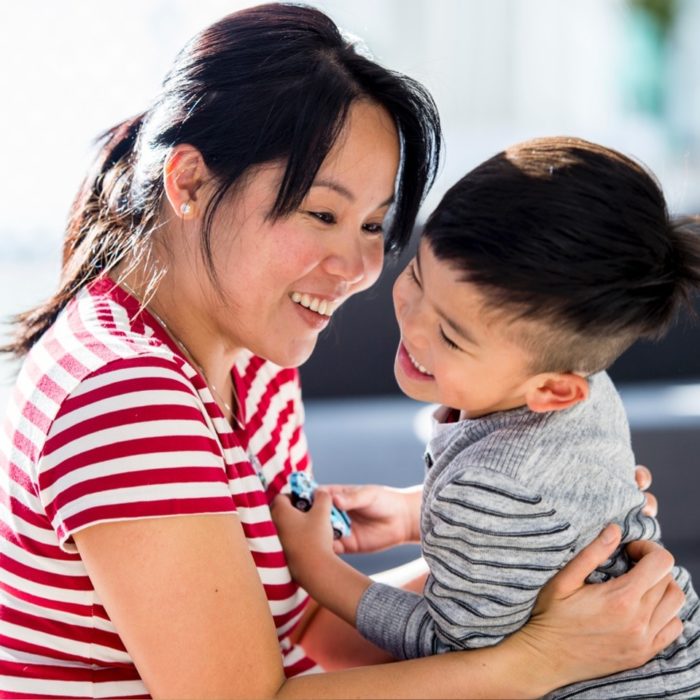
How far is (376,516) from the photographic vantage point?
1.44 m

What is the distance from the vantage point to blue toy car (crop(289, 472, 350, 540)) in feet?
4.31

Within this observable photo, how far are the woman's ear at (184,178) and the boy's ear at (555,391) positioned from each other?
44 centimetres

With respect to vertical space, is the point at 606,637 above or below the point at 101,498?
below

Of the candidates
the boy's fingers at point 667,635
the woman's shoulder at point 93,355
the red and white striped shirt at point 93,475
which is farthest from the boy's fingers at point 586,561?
the woman's shoulder at point 93,355

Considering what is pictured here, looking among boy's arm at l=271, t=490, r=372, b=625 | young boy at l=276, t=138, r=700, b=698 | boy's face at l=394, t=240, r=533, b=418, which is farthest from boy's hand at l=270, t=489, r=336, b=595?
boy's face at l=394, t=240, r=533, b=418

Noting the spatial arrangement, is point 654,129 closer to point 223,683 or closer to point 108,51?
point 108,51

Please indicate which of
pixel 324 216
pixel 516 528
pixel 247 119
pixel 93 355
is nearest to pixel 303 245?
pixel 324 216

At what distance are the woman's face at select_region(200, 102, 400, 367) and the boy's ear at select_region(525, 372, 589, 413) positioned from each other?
279 millimetres

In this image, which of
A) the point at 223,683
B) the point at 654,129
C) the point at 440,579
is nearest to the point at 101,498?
the point at 223,683

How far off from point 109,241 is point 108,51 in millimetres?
2161

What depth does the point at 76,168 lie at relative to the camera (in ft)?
10.6

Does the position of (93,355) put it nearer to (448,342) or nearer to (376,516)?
(448,342)

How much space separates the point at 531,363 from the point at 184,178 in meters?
0.46

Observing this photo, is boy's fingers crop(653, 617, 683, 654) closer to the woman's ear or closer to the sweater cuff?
the sweater cuff
